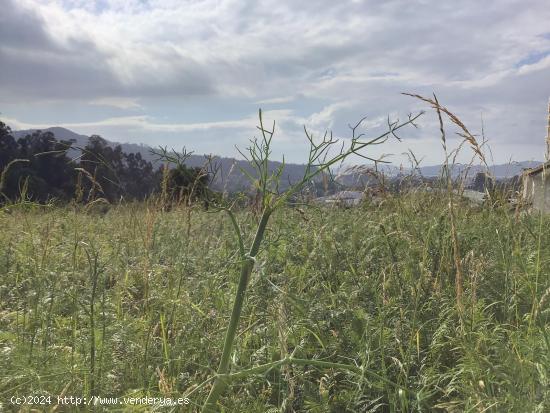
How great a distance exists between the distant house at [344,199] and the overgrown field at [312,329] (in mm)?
1060

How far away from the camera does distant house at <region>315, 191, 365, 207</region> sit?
514 centimetres

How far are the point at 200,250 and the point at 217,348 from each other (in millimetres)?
1970

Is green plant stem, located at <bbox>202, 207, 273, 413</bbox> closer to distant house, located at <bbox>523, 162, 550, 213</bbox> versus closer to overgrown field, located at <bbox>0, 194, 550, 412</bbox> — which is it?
overgrown field, located at <bbox>0, 194, 550, 412</bbox>

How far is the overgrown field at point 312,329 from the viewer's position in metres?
1.91

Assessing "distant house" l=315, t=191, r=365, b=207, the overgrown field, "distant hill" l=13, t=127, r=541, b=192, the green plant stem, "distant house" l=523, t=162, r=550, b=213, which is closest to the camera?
the green plant stem

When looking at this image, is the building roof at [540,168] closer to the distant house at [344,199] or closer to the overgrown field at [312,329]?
the overgrown field at [312,329]

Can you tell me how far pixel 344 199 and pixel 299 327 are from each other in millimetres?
3236

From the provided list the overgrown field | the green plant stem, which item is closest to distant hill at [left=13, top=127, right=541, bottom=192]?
the green plant stem

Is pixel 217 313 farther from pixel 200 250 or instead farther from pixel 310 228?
pixel 310 228

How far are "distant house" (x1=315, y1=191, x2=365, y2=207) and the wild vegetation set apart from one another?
1.12 m

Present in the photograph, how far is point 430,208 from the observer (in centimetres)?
455

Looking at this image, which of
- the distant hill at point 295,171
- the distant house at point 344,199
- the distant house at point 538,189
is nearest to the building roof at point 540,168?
the distant house at point 538,189

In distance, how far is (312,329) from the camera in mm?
2590

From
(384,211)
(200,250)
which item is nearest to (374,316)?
(200,250)
